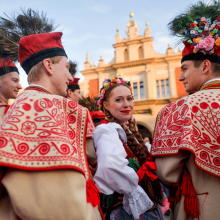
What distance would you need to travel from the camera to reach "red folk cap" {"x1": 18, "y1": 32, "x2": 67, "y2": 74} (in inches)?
64.9

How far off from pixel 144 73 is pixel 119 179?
1645 cm

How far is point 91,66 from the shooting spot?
66.2 feet

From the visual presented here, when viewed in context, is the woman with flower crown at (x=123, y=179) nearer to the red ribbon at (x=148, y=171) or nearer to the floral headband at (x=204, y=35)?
the red ribbon at (x=148, y=171)

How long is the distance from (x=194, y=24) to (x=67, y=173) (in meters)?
1.97

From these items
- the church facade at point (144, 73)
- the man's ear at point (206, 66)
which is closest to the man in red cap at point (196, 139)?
the man's ear at point (206, 66)

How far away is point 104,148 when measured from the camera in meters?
1.84

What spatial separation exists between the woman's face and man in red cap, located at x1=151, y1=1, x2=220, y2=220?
53 centimetres

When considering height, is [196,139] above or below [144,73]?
below

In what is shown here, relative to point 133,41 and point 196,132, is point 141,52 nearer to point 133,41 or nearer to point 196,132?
point 133,41

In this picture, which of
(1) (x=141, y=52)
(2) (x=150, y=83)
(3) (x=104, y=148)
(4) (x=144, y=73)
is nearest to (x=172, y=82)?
(2) (x=150, y=83)

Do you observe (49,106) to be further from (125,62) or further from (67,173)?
(125,62)

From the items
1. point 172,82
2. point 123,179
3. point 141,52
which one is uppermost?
point 141,52

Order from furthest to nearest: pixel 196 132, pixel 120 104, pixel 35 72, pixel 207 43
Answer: pixel 120 104, pixel 207 43, pixel 196 132, pixel 35 72

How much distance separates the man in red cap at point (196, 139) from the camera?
166 centimetres
